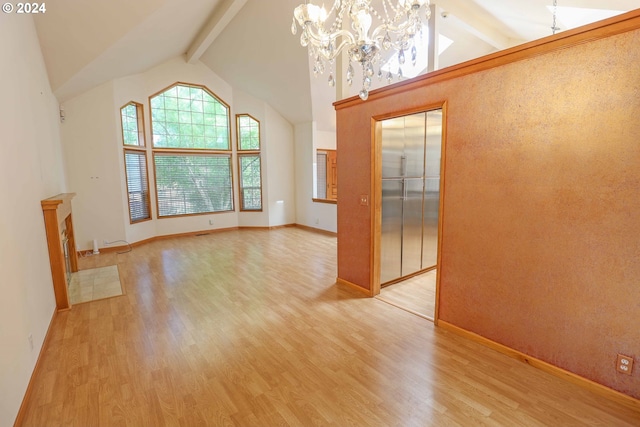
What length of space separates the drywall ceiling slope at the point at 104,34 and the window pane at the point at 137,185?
1.38 metres

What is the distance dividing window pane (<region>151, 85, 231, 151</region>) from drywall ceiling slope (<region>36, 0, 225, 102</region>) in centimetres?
131

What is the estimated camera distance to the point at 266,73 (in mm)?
5898

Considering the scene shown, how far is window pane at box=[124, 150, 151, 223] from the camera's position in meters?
5.76

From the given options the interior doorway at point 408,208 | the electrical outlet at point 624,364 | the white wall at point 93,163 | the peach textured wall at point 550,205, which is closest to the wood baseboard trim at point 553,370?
the peach textured wall at point 550,205

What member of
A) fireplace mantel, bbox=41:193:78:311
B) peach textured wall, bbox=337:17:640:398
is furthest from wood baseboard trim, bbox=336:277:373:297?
fireplace mantel, bbox=41:193:78:311

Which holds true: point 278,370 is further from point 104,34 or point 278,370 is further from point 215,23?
point 215,23

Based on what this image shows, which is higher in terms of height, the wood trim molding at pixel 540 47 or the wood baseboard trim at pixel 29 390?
the wood trim molding at pixel 540 47

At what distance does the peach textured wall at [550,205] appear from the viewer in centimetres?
174

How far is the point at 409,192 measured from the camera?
12.4 feet

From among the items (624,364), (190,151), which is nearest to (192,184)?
(190,151)

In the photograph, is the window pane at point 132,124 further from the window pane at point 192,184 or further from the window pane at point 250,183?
the window pane at point 250,183

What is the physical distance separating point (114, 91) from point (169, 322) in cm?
456

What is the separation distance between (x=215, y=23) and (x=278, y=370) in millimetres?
5018

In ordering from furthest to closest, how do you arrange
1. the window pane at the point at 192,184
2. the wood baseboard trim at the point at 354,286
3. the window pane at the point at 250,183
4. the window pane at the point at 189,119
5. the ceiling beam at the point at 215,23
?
the window pane at the point at 250,183 < the window pane at the point at 192,184 < the window pane at the point at 189,119 < the ceiling beam at the point at 215,23 < the wood baseboard trim at the point at 354,286
